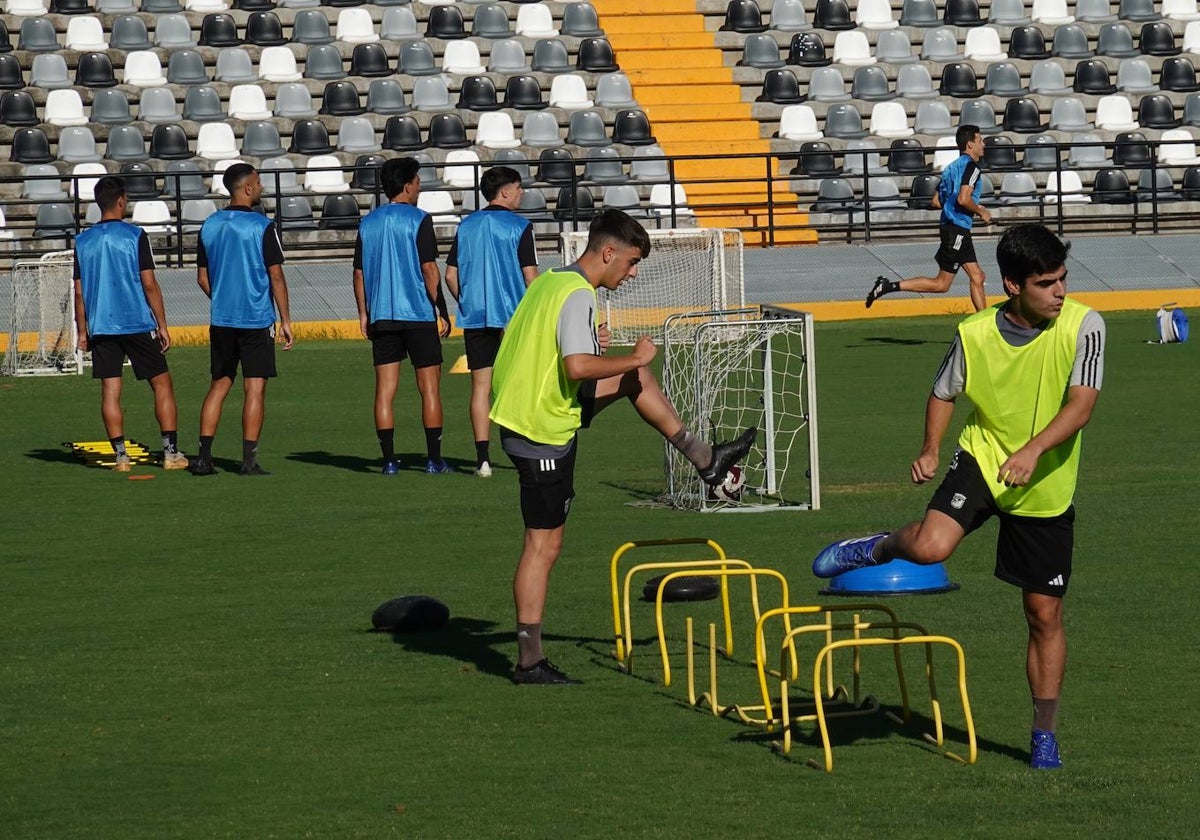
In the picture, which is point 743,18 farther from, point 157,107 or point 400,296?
point 400,296

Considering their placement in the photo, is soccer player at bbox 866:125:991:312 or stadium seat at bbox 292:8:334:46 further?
stadium seat at bbox 292:8:334:46

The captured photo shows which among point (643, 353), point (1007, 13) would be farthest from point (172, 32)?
point (643, 353)

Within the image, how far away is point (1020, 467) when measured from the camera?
20.5ft

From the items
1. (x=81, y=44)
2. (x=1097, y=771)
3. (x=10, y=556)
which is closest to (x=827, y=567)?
(x=1097, y=771)

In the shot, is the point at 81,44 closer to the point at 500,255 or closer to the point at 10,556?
the point at 500,255

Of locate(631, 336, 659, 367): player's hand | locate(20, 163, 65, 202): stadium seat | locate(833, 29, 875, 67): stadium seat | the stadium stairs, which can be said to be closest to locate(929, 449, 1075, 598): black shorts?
locate(631, 336, 659, 367): player's hand

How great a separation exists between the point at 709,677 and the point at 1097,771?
1.86 meters

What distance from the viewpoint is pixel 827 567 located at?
25.0 feet

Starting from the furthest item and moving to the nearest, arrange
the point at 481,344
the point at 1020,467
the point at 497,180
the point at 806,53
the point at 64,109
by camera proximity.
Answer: the point at 806,53 < the point at 64,109 < the point at 481,344 < the point at 497,180 < the point at 1020,467

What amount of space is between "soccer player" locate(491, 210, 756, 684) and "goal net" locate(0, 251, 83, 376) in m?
13.9

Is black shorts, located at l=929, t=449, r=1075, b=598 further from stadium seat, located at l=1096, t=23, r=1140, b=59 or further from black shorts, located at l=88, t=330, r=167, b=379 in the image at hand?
stadium seat, located at l=1096, t=23, r=1140, b=59

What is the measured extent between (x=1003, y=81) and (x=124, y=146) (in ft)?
44.4

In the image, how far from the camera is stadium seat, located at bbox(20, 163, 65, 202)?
87.2 feet

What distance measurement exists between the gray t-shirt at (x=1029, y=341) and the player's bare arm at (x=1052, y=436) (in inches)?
1.8
